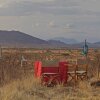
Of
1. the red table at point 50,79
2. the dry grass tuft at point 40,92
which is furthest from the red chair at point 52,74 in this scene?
the dry grass tuft at point 40,92

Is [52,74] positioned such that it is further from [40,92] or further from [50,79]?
[40,92]

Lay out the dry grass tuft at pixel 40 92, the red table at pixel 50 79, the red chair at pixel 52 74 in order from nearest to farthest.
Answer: the dry grass tuft at pixel 40 92
the red table at pixel 50 79
the red chair at pixel 52 74

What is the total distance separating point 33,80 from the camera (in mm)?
21969

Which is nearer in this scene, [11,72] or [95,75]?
[11,72]

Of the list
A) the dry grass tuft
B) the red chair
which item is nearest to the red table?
the red chair

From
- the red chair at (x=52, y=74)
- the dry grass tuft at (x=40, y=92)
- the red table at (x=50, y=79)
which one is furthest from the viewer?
the red chair at (x=52, y=74)

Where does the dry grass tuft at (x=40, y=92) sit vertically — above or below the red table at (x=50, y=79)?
below

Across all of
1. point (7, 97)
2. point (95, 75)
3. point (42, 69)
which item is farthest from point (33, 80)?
point (7, 97)

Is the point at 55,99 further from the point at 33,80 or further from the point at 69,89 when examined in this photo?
the point at 33,80

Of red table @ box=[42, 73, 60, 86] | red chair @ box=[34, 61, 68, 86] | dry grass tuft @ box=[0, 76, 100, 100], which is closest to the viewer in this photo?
dry grass tuft @ box=[0, 76, 100, 100]

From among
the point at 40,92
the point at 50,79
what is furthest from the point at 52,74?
the point at 40,92

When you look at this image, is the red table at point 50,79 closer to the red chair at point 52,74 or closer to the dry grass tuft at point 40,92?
the red chair at point 52,74

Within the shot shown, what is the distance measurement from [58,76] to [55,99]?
5.73 m

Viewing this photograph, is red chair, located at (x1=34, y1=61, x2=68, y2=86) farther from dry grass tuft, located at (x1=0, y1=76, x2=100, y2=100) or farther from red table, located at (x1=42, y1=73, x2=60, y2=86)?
dry grass tuft, located at (x1=0, y1=76, x2=100, y2=100)
